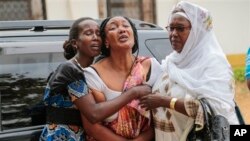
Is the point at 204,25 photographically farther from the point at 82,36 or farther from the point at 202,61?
the point at 82,36

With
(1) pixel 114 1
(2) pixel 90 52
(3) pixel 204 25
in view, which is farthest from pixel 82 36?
(1) pixel 114 1

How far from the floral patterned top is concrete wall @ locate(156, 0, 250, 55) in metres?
8.14

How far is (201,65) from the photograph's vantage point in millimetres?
2293

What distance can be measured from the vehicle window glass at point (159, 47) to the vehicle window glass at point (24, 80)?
0.64 m

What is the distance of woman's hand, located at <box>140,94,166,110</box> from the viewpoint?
7.42 ft

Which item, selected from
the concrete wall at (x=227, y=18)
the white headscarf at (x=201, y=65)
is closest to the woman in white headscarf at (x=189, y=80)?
the white headscarf at (x=201, y=65)

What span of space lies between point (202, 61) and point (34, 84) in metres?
1.07

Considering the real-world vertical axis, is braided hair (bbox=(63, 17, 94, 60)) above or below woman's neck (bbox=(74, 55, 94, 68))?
above

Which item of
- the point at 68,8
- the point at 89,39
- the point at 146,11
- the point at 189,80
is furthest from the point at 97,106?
the point at 146,11

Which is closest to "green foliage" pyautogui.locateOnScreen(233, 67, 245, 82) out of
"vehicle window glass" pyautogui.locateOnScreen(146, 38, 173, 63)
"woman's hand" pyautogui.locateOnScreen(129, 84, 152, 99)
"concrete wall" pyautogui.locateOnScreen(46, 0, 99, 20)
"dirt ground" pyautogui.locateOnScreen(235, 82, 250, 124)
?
"dirt ground" pyautogui.locateOnScreen(235, 82, 250, 124)

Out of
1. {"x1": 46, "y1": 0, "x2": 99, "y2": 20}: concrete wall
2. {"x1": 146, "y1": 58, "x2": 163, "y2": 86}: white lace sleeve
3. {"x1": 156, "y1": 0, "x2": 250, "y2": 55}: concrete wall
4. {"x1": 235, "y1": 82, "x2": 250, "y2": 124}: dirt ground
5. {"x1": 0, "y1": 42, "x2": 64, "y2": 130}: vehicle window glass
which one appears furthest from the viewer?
{"x1": 156, "y1": 0, "x2": 250, "y2": 55}: concrete wall

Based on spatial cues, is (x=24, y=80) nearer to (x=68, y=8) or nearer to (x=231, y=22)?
(x=68, y=8)

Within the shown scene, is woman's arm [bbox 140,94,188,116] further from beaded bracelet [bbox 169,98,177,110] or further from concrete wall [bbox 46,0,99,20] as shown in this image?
concrete wall [bbox 46,0,99,20]

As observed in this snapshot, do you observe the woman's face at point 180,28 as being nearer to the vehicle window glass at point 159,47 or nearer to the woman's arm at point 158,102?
the woman's arm at point 158,102
